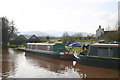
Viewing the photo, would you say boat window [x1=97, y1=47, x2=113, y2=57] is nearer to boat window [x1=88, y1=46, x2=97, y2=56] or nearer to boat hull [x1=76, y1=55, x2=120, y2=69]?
boat window [x1=88, y1=46, x2=97, y2=56]

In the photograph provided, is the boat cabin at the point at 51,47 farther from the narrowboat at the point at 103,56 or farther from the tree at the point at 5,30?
the tree at the point at 5,30

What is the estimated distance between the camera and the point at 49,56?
23031 millimetres

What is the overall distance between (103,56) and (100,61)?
1.78 feet

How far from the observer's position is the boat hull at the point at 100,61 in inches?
585

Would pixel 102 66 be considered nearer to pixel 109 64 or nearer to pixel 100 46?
pixel 109 64

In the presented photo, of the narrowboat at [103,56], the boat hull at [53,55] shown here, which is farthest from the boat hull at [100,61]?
the boat hull at [53,55]

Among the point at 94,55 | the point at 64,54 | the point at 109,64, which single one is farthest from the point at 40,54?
the point at 109,64

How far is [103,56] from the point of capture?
51.8ft

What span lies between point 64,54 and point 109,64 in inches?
260

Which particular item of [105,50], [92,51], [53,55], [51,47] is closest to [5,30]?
[51,47]

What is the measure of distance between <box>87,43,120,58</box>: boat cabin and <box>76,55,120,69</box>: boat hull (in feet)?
1.44

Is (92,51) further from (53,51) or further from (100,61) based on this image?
(53,51)

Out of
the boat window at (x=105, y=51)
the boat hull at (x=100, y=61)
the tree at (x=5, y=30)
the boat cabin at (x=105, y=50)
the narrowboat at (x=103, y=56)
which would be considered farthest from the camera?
the tree at (x=5, y=30)

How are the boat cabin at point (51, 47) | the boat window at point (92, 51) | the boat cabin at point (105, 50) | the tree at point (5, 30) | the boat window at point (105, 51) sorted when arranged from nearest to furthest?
the boat cabin at point (105, 50) < the boat window at point (105, 51) < the boat window at point (92, 51) < the boat cabin at point (51, 47) < the tree at point (5, 30)
